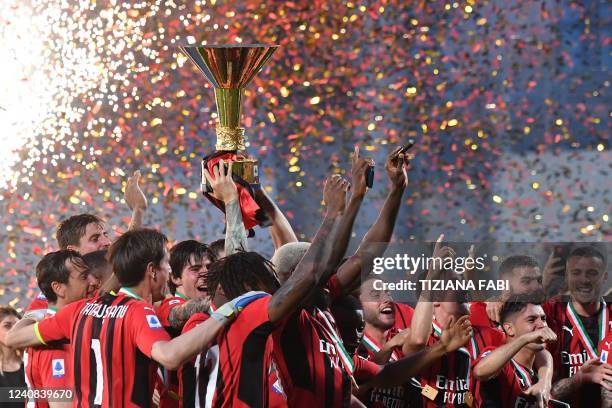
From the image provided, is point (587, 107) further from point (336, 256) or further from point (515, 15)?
point (336, 256)

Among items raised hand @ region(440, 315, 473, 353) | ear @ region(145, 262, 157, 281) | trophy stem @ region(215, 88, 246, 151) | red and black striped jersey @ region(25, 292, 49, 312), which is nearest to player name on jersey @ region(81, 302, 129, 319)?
Answer: ear @ region(145, 262, 157, 281)

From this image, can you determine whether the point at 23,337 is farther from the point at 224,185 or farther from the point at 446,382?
the point at 446,382

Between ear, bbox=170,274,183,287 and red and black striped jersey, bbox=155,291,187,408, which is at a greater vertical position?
ear, bbox=170,274,183,287

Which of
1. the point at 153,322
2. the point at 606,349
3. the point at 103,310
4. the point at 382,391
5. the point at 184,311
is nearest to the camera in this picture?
the point at 153,322

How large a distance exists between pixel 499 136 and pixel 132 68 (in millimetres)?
2419

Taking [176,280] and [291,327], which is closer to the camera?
[291,327]

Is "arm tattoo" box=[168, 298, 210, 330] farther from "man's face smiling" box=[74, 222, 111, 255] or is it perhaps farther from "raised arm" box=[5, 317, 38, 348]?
"man's face smiling" box=[74, 222, 111, 255]

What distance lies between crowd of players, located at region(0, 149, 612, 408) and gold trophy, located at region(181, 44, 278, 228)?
14 centimetres

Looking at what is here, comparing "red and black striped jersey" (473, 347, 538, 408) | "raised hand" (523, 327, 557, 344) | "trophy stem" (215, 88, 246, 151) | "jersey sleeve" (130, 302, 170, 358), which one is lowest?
"red and black striped jersey" (473, 347, 538, 408)

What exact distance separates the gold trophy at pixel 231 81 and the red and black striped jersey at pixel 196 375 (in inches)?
20.5

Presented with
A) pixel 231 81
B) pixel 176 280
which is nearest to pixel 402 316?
pixel 176 280

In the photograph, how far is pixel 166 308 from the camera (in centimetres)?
407

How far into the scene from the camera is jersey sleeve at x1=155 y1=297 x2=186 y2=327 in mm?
4023

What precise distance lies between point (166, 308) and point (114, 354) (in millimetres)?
630
